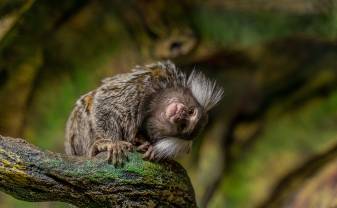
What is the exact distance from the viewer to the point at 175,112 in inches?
99.0

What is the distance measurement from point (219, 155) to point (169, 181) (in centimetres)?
185

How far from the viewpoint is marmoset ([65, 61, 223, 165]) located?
8.23 ft

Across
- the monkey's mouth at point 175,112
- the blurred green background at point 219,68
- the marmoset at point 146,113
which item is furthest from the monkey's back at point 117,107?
the blurred green background at point 219,68

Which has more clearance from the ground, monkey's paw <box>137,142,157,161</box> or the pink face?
the pink face

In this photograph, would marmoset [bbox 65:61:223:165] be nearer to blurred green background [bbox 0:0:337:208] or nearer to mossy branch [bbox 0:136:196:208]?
mossy branch [bbox 0:136:196:208]

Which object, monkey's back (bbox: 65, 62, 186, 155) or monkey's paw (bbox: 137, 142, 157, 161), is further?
monkey's back (bbox: 65, 62, 186, 155)

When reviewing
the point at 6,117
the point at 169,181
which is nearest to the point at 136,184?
the point at 169,181

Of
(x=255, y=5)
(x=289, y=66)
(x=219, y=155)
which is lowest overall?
(x=219, y=155)

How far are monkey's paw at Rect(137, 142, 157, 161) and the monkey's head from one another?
0.02m

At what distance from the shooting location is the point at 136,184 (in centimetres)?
229

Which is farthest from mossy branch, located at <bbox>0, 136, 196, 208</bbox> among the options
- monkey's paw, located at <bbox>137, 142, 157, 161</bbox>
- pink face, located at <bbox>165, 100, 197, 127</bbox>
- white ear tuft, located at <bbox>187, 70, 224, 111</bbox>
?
white ear tuft, located at <bbox>187, 70, 224, 111</bbox>

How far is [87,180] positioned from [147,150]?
278 mm

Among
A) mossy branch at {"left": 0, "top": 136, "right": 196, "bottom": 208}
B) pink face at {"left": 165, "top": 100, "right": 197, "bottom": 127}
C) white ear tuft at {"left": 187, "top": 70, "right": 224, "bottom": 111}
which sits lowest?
mossy branch at {"left": 0, "top": 136, "right": 196, "bottom": 208}

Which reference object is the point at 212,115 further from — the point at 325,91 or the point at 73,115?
the point at 73,115
